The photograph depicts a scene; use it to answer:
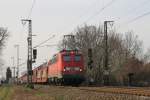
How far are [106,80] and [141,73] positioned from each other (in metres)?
7.33

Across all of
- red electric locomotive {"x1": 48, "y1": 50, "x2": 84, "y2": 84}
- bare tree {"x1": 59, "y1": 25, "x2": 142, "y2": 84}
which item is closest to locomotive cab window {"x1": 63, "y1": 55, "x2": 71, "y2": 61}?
red electric locomotive {"x1": 48, "y1": 50, "x2": 84, "y2": 84}

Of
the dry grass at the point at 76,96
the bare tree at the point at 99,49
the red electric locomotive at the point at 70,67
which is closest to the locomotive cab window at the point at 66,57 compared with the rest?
the red electric locomotive at the point at 70,67

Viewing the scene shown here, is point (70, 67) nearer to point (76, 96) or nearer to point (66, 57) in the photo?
point (66, 57)

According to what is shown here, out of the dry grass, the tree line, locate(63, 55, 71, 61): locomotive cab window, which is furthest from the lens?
the tree line

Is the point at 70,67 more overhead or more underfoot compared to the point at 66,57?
more underfoot

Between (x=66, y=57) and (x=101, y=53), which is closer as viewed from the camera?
(x=66, y=57)

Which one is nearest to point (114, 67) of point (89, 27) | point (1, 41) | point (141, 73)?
point (89, 27)

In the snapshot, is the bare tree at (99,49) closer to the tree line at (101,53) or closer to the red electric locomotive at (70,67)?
the tree line at (101,53)

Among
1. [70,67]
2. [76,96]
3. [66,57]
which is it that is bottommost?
[76,96]

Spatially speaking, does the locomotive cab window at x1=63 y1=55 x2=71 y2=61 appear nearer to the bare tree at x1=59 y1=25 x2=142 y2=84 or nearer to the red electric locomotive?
the red electric locomotive

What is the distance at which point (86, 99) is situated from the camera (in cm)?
2050

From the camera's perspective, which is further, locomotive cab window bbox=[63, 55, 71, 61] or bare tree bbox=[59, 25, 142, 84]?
bare tree bbox=[59, 25, 142, 84]

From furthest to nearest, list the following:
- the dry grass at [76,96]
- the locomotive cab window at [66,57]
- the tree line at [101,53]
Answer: the tree line at [101,53] → the locomotive cab window at [66,57] → the dry grass at [76,96]

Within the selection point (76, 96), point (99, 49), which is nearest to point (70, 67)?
point (76, 96)
